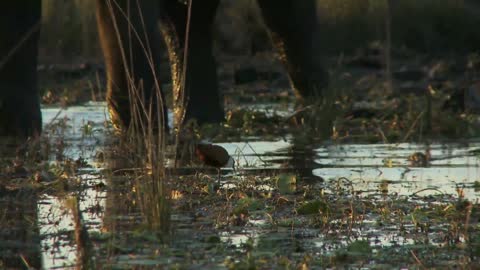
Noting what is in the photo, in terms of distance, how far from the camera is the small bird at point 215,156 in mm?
8508

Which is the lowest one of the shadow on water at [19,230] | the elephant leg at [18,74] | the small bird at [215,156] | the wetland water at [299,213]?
the wetland water at [299,213]

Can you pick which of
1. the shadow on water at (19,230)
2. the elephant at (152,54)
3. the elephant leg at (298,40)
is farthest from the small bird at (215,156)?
the elephant leg at (298,40)

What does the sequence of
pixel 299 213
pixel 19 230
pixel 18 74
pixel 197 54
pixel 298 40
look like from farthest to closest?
pixel 298 40
pixel 197 54
pixel 18 74
pixel 299 213
pixel 19 230

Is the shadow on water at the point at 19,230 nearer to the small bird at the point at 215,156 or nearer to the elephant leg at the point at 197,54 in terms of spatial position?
the small bird at the point at 215,156

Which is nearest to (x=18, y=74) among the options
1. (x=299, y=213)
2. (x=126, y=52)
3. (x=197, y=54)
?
(x=126, y=52)

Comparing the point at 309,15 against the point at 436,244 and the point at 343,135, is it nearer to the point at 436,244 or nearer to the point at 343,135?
the point at 343,135

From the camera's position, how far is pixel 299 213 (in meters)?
6.92

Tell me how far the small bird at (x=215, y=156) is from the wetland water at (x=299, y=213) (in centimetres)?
8

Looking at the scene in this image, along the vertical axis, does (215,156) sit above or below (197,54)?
below

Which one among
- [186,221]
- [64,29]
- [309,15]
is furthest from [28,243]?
[64,29]

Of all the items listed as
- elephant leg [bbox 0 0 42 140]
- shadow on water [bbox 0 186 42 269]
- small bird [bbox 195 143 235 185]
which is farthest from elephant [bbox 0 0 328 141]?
shadow on water [bbox 0 186 42 269]

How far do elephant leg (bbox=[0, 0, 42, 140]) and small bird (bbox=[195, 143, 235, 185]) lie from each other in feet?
5.77

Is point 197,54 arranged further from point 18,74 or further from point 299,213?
point 299,213

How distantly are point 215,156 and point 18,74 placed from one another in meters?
2.11
